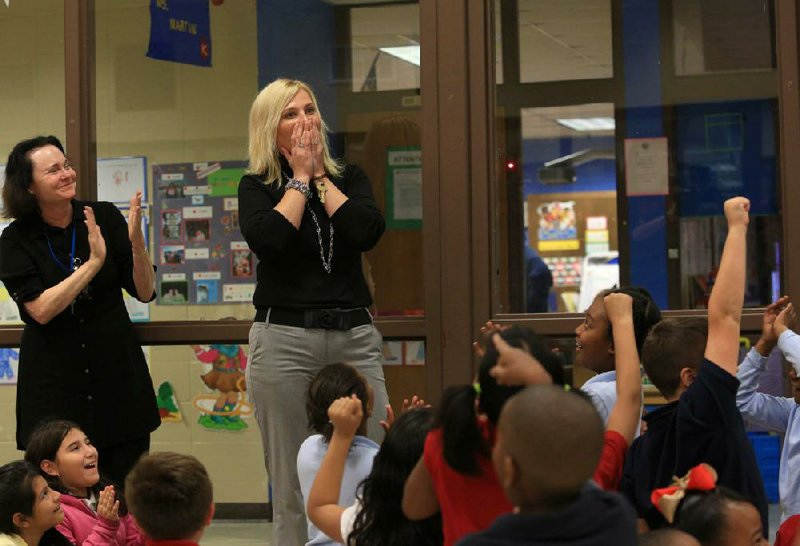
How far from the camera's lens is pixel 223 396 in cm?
578

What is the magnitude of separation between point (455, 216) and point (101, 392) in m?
1.56

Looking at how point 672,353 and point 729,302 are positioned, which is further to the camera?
point 672,353

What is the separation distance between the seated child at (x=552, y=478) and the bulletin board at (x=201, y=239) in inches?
124

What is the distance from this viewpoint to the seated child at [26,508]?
4.29 m

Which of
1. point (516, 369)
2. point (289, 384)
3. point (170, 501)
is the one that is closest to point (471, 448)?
point (516, 369)

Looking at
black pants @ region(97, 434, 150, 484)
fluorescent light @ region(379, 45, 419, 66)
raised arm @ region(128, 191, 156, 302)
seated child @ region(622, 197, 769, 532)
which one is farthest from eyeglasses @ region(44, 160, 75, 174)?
seated child @ region(622, 197, 769, 532)

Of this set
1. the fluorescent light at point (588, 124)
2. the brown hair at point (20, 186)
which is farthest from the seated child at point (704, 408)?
the brown hair at point (20, 186)

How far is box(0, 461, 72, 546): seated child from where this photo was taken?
4289 mm

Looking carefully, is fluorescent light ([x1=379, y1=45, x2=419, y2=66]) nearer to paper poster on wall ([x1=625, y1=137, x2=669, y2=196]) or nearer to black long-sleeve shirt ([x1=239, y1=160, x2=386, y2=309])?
black long-sleeve shirt ([x1=239, y1=160, x2=386, y2=309])

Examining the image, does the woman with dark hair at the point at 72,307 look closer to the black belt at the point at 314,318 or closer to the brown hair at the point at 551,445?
the black belt at the point at 314,318

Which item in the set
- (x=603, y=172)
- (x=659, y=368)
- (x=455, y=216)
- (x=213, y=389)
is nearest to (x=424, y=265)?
(x=455, y=216)

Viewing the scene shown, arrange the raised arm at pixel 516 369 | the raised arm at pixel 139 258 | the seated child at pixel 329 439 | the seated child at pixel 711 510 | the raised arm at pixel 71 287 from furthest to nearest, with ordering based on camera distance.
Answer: the raised arm at pixel 139 258 → the raised arm at pixel 71 287 → the seated child at pixel 329 439 → the seated child at pixel 711 510 → the raised arm at pixel 516 369

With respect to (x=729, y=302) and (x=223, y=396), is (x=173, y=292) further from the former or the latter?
(x=729, y=302)

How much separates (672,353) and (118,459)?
8.01 feet
